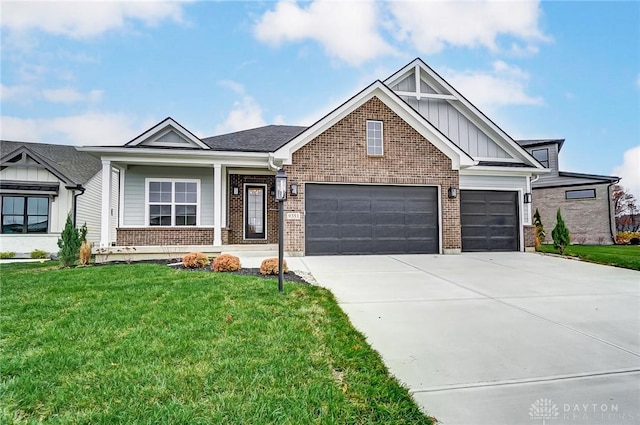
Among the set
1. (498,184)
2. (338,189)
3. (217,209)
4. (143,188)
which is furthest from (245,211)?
(498,184)

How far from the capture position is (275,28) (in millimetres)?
13633

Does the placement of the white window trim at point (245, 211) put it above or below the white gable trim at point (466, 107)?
below

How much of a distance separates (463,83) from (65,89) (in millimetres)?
20547

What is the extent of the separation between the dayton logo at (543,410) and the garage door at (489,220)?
9.85 m

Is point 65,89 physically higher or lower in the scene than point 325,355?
higher

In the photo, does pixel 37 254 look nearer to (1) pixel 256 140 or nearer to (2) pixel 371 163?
(1) pixel 256 140

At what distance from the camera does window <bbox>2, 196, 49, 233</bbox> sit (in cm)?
1470

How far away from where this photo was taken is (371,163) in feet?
35.2

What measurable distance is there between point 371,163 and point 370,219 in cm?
177

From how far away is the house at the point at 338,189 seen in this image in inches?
411

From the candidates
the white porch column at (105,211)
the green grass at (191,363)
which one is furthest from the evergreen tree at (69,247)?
the green grass at (191,363)

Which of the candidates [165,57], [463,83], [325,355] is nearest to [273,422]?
[325,355]

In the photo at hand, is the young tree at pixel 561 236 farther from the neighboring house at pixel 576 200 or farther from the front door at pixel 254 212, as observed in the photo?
the front door at pixel 254 212

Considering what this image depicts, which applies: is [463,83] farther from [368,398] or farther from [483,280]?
[368,398]
